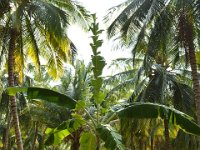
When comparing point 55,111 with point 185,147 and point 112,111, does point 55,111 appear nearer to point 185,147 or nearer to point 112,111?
point 185,147

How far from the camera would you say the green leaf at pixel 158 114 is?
1068 centimetres

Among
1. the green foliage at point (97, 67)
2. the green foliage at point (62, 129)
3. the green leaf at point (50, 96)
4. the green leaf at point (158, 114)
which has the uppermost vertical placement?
the green foliage at point (97, 67)

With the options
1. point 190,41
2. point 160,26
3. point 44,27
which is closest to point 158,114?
point 190,41

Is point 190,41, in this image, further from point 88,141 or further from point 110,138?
point 110,138

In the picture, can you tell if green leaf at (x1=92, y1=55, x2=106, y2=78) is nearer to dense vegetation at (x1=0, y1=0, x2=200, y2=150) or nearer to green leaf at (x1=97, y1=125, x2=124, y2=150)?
dense vegetation at (x1=0, y1=0, x2=200, y2=150)

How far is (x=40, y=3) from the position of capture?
15836 mm

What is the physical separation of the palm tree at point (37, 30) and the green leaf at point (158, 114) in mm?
5148

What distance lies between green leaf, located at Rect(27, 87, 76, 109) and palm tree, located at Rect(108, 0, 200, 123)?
540 cm

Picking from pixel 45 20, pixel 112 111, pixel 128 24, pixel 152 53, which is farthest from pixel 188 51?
pixel 112 111

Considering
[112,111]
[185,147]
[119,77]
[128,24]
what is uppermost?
[128,24]

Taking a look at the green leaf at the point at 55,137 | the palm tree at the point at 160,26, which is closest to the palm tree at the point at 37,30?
the palm tree at the point at 160,26

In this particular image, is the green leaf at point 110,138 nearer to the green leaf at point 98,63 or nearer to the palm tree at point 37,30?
the green leaf at point 98,63

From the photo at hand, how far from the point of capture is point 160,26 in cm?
1669

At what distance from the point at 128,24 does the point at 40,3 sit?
140 inches
